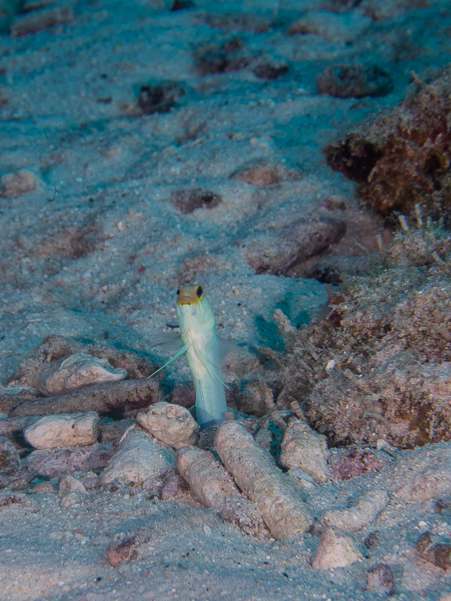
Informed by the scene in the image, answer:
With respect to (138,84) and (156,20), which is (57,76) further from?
(156,20)

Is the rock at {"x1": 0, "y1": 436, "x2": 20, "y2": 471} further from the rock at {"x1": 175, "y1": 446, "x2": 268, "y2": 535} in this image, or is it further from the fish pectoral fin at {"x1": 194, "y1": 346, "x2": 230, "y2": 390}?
the fish pectoral fin at {"x1": 194, "y1": 346, "x2": 230, "y2": 390}

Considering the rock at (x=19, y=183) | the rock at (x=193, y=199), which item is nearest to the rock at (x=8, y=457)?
the rock at (x=193, y=199)

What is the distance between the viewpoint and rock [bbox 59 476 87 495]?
219 centimetres

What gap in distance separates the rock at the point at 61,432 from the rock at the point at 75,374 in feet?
1.57

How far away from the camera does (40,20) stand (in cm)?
1101

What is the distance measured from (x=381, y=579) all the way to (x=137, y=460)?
1.37 metres

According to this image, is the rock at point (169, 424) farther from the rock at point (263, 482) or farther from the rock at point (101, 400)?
the rock at point (101, 400)

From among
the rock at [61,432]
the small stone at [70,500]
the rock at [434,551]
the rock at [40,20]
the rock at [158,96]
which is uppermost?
the rock at [40,20]

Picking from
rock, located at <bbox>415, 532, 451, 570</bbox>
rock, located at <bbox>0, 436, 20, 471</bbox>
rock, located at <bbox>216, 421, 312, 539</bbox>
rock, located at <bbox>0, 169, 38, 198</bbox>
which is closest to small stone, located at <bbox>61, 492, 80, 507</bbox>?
rock, located at <bbox>0, 436, 20, 471</bbox>

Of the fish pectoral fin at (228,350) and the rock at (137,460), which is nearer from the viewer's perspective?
the rock at (137,460)

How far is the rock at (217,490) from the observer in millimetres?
1944

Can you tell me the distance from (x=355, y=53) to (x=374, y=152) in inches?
205

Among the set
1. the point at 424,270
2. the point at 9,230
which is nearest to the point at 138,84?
the point at 9,230

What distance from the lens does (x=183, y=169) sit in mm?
5984
